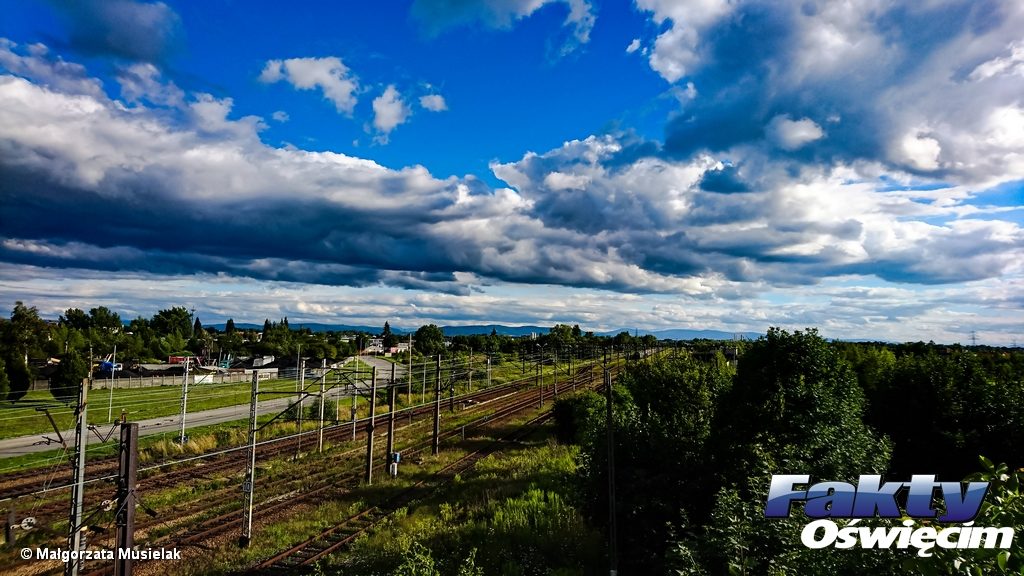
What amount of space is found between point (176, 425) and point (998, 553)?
6522 cm

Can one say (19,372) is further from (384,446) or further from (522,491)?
(522,491)

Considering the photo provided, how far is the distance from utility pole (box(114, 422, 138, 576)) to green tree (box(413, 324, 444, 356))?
9817cm

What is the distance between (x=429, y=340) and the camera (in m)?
119

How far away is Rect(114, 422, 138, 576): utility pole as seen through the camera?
569 inches

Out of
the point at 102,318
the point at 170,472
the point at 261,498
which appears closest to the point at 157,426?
the point at 170,472

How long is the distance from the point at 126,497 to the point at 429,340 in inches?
4111

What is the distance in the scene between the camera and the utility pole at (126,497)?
14.5 m

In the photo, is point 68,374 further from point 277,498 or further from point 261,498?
point 277,498

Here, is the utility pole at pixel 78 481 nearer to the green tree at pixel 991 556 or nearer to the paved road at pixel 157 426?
the green tree at pixel 991 556

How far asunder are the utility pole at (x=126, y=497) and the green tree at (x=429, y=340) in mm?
98169

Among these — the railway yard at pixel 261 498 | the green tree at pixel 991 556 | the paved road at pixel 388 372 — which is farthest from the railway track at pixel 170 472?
the green tree at pixel 991 556

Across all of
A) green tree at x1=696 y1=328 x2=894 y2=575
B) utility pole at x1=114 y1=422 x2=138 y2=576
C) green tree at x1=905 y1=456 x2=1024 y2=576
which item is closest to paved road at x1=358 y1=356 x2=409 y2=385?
utility pole at x1=114 y1=422 x2=138 y2=576

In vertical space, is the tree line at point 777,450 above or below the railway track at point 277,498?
above

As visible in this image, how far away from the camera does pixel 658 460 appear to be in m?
18.6
